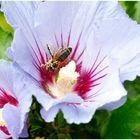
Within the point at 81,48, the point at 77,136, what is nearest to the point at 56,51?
the point at 81,48

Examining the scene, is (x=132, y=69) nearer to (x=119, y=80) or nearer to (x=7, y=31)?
(x=119, y=80)

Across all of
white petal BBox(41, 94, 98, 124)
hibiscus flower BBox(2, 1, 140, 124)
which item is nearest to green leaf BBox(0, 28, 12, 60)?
hibiscus flower BBox(2, 1, 140, 124)

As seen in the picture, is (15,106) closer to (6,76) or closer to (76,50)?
(6,76)

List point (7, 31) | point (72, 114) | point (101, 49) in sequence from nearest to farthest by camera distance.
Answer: point (72, 114)
point (101, 49)
point (7, 31)

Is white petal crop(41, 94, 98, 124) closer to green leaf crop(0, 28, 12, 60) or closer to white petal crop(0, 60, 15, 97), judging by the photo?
white petal crop(0, 60, 15, 97)

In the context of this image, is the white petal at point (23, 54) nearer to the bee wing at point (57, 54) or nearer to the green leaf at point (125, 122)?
the bee wing at point (57, 54)

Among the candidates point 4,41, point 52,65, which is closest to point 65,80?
point 52,65
